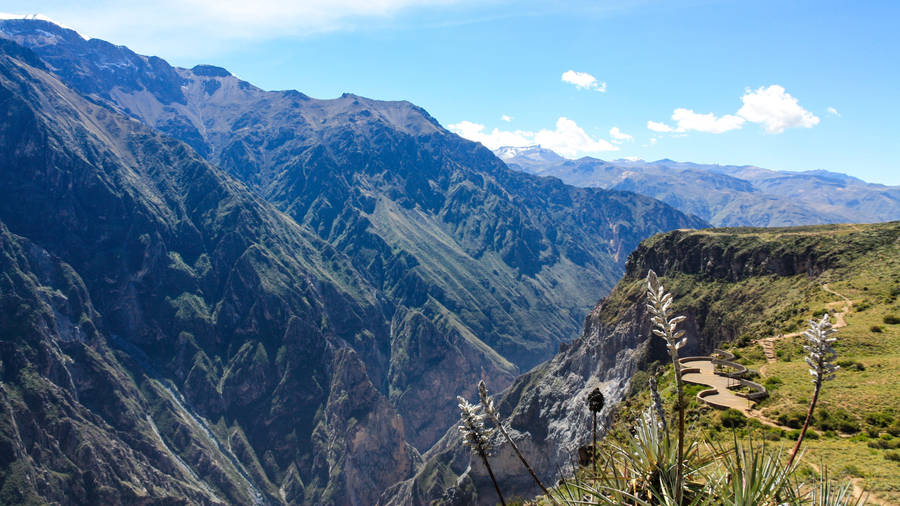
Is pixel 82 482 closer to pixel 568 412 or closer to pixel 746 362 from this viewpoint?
pixel 568 412

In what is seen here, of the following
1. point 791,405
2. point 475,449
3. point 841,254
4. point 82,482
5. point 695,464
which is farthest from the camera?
point 82,482

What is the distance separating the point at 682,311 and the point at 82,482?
207 metres

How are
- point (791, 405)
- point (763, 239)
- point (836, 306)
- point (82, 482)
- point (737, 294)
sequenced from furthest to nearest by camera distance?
point (82, 482), point (763, 239), point (737, 294), point (836, 306), point (791, 405)

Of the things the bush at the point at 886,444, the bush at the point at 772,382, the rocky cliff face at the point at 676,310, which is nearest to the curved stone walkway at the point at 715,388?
the bush at the point at 772,382

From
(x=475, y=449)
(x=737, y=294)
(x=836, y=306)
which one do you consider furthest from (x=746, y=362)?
(x=475, y=449)

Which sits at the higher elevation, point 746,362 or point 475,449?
point 475,449

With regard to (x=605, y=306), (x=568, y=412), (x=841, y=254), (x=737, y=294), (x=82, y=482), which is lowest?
(x=82, y=482)

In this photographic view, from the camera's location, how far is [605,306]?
442ft

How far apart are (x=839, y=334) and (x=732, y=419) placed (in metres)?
25.8

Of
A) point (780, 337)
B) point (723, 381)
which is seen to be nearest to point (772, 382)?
point (723, 381)

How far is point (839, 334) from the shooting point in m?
61.1

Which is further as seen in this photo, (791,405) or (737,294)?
(737,294)

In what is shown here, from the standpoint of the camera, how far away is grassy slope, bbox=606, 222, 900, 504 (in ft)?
125

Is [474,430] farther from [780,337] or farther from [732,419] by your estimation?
[780,337]
